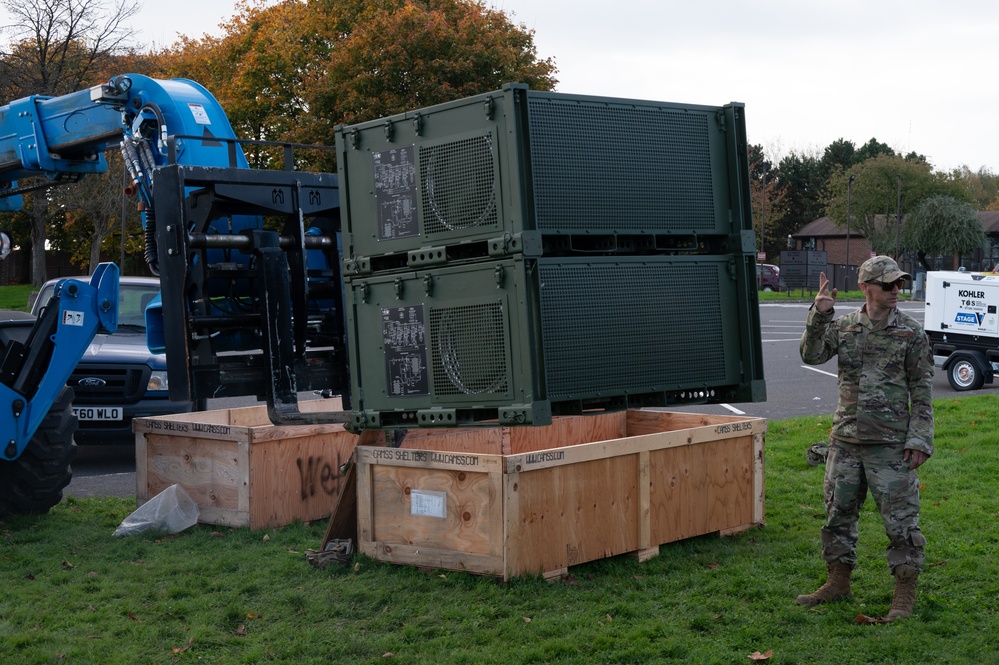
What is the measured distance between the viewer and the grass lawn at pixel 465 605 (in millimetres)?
5543

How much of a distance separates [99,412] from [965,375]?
43.2 feet

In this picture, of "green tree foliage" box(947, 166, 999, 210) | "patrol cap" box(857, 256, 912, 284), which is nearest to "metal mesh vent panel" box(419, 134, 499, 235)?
"patrol cap" box(857, 256, 912, 284)

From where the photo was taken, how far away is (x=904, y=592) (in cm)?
608

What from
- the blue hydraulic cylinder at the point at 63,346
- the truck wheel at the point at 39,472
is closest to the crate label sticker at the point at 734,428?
the blue hydraulic cylinder at the point at 63,346

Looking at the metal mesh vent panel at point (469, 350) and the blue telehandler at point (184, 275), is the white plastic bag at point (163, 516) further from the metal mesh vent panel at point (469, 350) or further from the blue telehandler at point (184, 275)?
the metal mesh vent panel at point (469, 350)

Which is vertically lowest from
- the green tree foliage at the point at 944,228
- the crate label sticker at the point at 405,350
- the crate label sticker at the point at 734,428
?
the crate label sticker at the point at 734,428

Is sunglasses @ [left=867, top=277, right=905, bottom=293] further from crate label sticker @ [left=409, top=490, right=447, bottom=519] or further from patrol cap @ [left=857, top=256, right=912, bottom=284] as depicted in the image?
crate label sticker @ [left=409, top=490, right=447, bottom=519]

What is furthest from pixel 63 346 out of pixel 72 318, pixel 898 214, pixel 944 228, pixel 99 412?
pixel 944 228

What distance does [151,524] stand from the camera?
26.2 feet

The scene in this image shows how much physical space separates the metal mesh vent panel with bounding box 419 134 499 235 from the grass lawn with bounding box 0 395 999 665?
7.17 feet

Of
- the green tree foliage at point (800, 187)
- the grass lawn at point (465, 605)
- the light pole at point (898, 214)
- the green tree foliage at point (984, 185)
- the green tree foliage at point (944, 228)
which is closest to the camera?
the grass lawn at point (465, 605)

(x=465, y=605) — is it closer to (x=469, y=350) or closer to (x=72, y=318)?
(x=469, y=350)

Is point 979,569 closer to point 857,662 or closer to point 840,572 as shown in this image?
point 840,572

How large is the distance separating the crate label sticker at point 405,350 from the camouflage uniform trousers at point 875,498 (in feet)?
8.00
